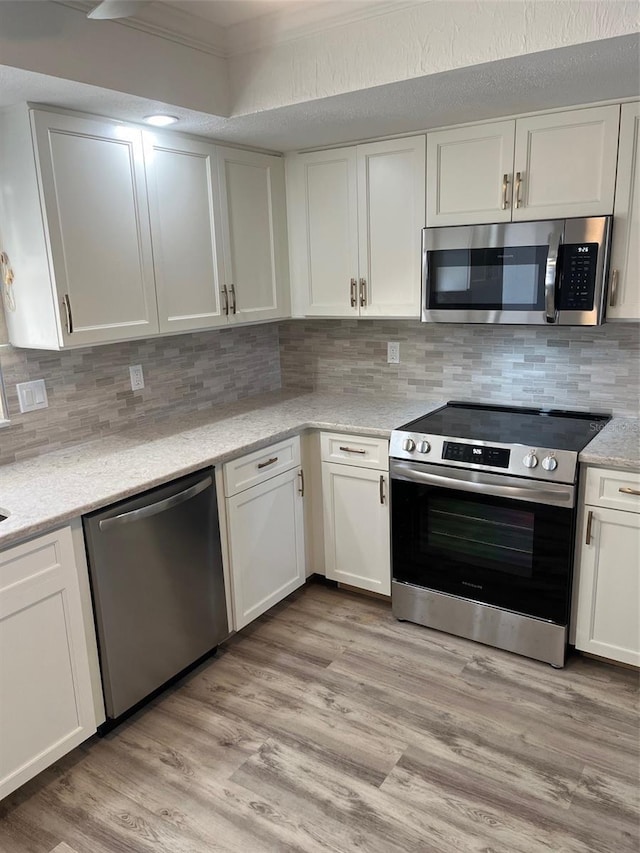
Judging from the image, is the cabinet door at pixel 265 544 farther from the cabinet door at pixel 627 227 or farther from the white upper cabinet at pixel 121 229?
the cabinet door at pixel 627 227

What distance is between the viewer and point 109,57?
199 centimetres

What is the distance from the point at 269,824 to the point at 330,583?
1.46 metres

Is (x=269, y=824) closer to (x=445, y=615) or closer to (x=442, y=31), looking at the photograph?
(x=445, y=615)

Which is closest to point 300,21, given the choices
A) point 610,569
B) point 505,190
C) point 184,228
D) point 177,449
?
point 184,228

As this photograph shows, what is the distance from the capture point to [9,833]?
1.86 metres

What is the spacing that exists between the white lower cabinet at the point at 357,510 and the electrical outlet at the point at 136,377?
0.88 metres

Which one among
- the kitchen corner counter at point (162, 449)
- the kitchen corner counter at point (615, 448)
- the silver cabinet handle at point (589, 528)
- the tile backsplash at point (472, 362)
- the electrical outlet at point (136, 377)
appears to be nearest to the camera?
the kitchen corner counter at point (162, 449)

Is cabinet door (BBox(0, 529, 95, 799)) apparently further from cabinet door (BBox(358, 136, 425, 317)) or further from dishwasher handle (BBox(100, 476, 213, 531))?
cabinet door (BBox(358, 136, 425, 317))

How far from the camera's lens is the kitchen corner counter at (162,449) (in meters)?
1.99

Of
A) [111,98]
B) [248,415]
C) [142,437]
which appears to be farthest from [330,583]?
[111,98]

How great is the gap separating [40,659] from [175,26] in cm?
214

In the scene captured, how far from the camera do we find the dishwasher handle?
207cm

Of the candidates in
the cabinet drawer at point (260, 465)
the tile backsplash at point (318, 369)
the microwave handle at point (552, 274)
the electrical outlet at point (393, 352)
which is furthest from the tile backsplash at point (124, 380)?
the microwave handle at point (552, 274)

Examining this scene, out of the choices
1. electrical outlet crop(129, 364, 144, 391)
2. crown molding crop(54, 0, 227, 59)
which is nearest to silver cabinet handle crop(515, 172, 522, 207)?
crown molding crop(54, 0, 227, 59)
